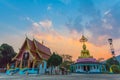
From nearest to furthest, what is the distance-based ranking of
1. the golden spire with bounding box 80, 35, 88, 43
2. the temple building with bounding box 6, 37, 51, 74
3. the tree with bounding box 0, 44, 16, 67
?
the temple building with bounding box 6, 37, 51, 74 < the tree with bounding box 0, 44, 16, 67 < the golden spire with bounding box 80, 35, 88, 43

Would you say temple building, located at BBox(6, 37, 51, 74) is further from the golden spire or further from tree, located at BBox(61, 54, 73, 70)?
the golden spire

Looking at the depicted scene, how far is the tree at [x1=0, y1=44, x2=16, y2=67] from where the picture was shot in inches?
1549

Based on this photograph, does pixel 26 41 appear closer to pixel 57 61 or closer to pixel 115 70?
pixel 57 61

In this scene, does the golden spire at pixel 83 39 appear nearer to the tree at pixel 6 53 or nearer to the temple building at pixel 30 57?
the temple building at pixel 30 57

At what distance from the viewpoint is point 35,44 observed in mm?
31828

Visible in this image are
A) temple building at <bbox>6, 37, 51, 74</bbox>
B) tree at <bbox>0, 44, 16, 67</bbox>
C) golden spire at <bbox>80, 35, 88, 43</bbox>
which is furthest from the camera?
golden spire at <bbox>80, 35, 88, 43</bbox>

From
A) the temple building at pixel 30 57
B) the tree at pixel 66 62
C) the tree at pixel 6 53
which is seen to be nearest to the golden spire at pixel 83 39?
the tree at pixel 66 62

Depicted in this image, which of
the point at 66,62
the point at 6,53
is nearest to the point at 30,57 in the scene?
the point at 6,53

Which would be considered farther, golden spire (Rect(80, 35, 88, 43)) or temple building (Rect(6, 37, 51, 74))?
golden spire (Rect(80, 35, 88, 43))

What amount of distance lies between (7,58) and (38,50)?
12068mm

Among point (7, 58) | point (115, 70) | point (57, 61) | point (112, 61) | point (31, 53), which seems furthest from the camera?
point (112, 61)

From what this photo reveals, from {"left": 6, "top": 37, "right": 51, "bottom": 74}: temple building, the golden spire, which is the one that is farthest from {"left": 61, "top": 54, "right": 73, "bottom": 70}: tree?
{"left": 6, "top": 37, "right": 51, "bottom": 74}: temple building

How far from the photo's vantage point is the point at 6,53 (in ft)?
132

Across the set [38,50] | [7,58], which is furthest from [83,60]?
[7,58]
